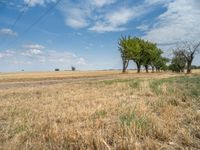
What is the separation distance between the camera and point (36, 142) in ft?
18.5

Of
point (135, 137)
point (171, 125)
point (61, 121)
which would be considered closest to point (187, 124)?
point (171, 125)

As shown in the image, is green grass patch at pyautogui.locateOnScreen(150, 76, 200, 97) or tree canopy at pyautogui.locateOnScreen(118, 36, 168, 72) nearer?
green grass patch at pyautogui.locateOnScreen(150, 76, 200, 97)

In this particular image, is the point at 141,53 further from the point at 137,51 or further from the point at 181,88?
the point at 181,88

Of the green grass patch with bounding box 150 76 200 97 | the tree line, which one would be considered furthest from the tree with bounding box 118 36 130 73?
the green grass patch with bounding box 150 76 200 97

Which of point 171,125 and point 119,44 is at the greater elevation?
point 119,44

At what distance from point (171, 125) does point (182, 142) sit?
113 centimetres

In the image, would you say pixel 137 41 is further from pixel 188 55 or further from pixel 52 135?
pixel 52 135

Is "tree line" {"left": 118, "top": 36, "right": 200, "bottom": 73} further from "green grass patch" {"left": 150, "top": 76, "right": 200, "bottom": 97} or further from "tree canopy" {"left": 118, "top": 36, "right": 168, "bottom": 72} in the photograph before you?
"green grass patch" {"left": 150, "top": 76, "right": 200, "bottom": 97}

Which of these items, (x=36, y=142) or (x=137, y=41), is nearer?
(x=36, y=142)

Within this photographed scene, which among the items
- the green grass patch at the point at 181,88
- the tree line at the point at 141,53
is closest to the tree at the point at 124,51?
the tree line at the point at 141,53

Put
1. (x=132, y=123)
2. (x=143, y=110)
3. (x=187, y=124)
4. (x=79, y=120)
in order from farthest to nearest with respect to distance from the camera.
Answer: (x=143, y=110), (x=79, y=120), (x=187, y=124), (x=132, y=123)

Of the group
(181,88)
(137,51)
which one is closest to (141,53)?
(137,51)

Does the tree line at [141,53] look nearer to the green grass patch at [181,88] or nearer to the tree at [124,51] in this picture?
the tree at [124,51]

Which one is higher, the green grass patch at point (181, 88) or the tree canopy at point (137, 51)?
the tree canopy at point (137, 51)
